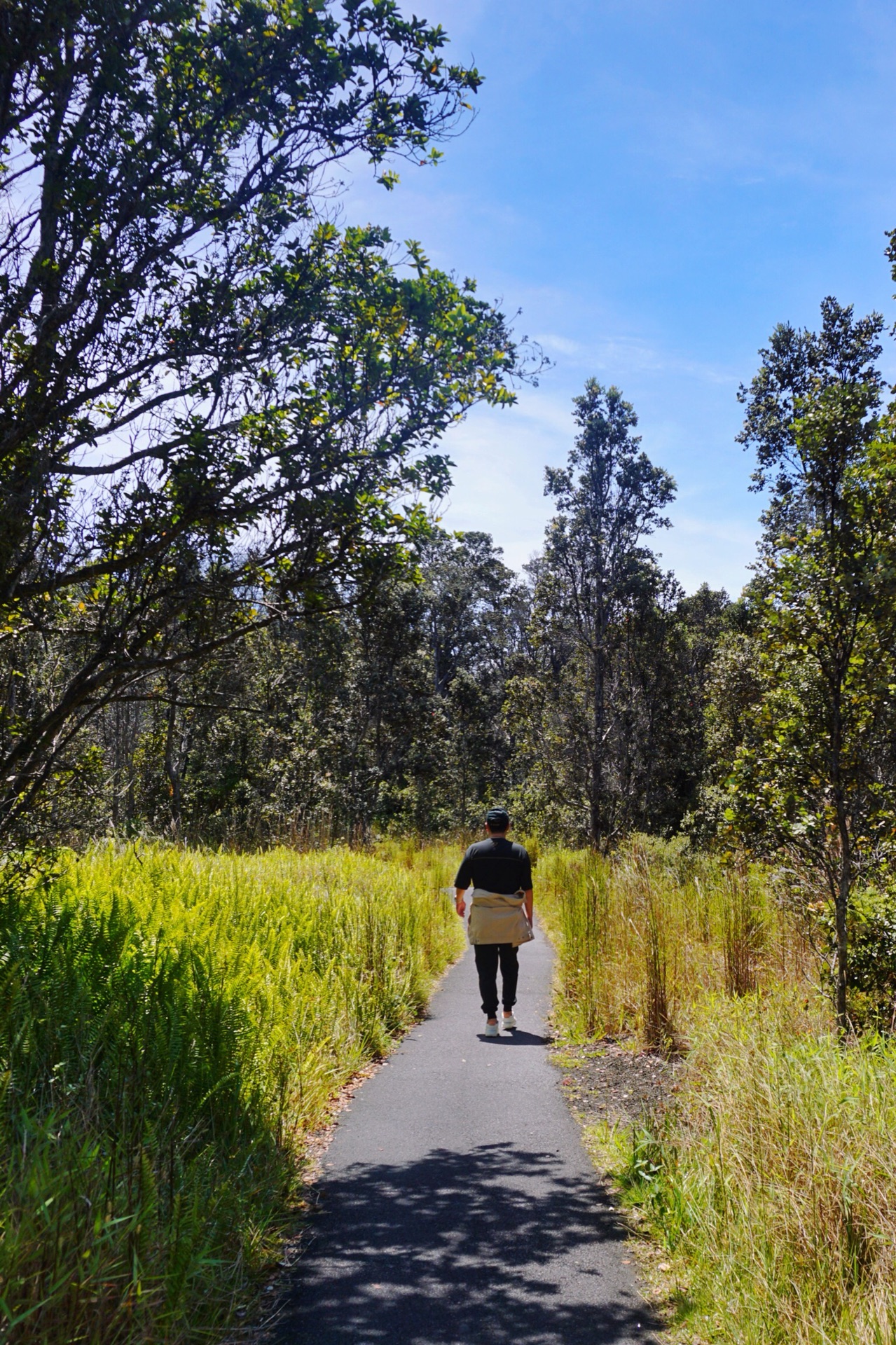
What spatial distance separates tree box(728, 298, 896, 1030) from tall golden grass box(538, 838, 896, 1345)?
2.93 feet

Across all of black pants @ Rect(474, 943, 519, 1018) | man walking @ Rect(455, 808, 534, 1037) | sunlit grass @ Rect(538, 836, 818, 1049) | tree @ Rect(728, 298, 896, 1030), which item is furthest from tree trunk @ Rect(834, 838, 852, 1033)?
black pants @ Rect(474, 943, 519, 1018)

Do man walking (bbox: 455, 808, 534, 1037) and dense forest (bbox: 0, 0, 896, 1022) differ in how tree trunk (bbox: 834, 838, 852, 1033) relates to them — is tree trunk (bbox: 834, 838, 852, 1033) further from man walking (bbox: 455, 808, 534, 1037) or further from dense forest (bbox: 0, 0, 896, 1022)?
man walking (bbox: 455, 808, 534, 1037)

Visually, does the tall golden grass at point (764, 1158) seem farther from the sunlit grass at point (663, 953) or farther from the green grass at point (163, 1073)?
the green grass at point (163, 1073)

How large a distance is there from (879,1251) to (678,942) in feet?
15.0

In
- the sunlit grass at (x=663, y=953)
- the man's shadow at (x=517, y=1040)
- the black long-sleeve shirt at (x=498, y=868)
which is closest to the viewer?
the sunlit grass at (x=663, y=953)

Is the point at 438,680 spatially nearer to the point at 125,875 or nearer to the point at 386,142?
the point at 125,875

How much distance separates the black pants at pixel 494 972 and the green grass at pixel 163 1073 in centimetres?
87

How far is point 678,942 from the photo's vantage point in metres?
7.55

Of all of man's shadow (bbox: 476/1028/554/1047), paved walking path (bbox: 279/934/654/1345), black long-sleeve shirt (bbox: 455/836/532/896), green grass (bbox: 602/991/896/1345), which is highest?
black long-sleeve shirt (bbox: 455/836/532/896)

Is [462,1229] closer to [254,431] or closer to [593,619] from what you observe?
[254,431]

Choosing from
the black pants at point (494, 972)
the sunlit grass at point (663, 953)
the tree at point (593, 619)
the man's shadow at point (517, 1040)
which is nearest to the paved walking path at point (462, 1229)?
the man's shadow at point (517, 1040)

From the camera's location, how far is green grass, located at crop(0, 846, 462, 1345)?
257 centimetres

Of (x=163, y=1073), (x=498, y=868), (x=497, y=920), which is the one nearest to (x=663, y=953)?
(x=497, y=920)

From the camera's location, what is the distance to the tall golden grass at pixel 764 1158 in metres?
2.97
